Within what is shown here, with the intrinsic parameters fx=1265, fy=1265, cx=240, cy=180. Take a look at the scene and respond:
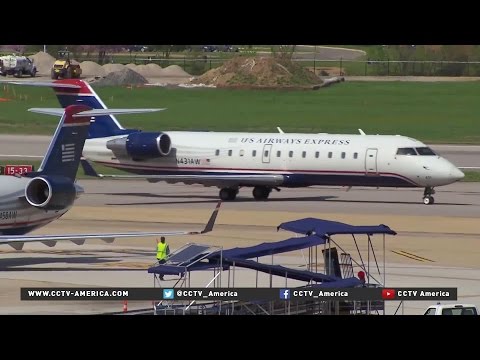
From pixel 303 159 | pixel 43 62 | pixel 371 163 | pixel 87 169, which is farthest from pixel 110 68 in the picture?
pixel 371 163

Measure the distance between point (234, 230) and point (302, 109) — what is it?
7013cm

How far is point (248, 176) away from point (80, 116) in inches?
728

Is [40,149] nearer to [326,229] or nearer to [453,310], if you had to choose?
[326,229]

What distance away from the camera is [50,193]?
1495 inches

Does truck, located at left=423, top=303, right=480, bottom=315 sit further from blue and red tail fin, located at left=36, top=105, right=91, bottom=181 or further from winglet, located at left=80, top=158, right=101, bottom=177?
winglet, located at left=80, top=158, right=101, bottom=177

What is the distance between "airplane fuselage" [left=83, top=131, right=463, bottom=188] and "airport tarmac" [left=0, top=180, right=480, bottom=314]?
1257 mm

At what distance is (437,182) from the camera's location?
5550 centimetres

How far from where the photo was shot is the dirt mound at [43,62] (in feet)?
464

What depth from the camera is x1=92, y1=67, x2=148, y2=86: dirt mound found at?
427ft

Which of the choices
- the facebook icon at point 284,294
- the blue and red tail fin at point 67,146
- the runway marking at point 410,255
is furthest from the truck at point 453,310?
the blue and red tail fin at point 67,146

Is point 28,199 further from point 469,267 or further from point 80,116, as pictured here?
point 469,267

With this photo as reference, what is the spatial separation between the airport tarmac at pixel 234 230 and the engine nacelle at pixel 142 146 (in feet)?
6.66

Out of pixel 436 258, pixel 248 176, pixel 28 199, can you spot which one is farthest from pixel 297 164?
pixel 28 199
